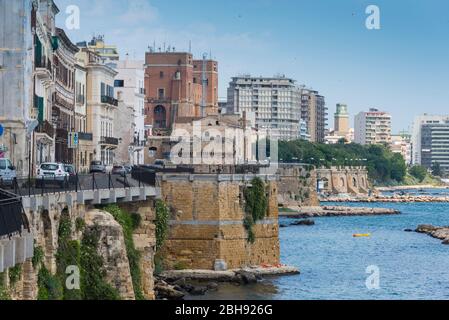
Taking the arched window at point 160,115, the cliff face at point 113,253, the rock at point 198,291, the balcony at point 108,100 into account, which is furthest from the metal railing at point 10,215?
the arched window at point 160,115

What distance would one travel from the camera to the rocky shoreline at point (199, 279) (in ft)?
157

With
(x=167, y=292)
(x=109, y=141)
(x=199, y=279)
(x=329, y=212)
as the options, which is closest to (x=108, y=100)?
(x=109, y=141)

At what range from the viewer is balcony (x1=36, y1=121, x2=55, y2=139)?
60.0 metres

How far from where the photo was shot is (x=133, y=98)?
11262 cm

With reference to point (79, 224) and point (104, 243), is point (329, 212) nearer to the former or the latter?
point (104, 243)

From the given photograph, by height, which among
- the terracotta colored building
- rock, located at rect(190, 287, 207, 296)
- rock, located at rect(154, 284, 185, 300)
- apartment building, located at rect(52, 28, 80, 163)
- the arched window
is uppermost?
the terracotta colored building

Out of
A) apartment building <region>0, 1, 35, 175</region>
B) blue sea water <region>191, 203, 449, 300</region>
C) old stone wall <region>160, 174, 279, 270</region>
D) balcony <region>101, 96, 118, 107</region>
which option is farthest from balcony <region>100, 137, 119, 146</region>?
apartment building <region>0, 1, 35, 175</region>

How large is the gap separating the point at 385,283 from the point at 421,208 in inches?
4808

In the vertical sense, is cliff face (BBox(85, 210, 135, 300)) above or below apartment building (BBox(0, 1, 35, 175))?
below

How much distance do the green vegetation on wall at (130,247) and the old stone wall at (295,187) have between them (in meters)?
98.6

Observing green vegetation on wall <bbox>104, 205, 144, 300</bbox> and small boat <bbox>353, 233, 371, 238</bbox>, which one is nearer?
green vegetation on wall <bbox>104, 205, 144, 300</bbox>

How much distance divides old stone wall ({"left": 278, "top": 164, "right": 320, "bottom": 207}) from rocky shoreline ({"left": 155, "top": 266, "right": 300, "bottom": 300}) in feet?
277

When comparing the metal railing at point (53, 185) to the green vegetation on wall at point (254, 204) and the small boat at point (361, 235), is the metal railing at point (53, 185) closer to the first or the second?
the green vegetation on wall at point (254, 204)

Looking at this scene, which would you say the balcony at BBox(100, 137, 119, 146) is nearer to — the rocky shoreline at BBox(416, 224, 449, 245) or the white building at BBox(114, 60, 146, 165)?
the white building at BBox(114, 60, 146, 165)
